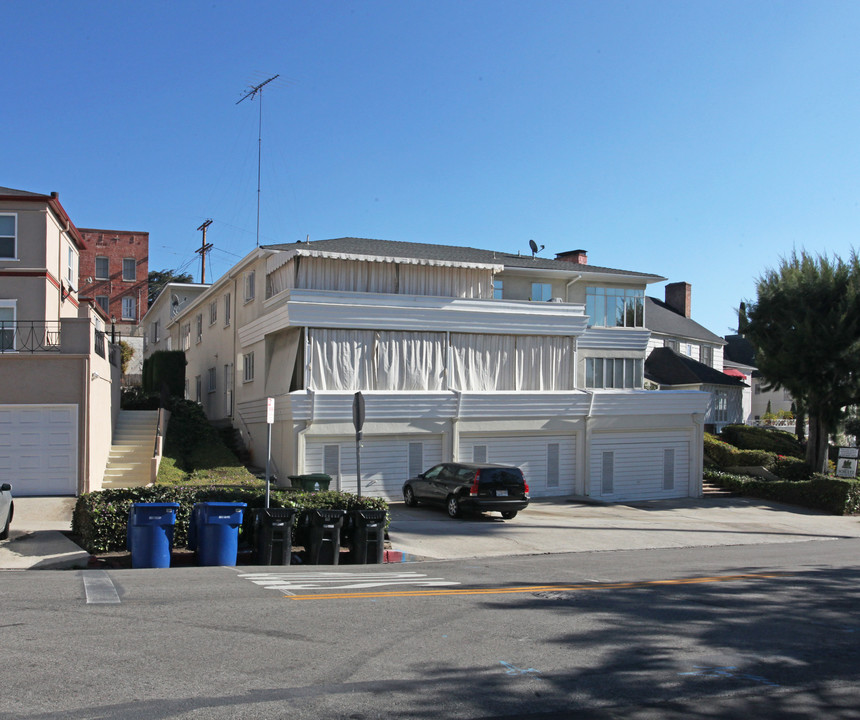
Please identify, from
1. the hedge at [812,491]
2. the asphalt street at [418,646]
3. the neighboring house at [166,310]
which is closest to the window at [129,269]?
the neighboring house at [166,310]

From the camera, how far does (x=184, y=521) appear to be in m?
14.2

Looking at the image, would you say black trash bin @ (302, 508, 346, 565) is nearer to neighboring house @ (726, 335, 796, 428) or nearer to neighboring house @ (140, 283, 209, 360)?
neighboring house @ (140, 283, 209, 360)

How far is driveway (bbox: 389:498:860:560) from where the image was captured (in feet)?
56.9

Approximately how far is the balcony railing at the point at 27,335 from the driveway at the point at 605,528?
10413mm

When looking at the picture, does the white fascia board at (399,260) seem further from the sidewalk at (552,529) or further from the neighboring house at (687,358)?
the neighboring house at (687,358)

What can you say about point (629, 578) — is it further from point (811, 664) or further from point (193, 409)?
point (193, 409)

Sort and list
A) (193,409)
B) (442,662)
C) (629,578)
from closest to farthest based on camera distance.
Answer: (442,662) → (629,578) → (193,409)

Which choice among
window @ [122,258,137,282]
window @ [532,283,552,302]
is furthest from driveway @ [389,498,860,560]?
window @ [122,258,137,282]

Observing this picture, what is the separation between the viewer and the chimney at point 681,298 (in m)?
Answer: 50.1

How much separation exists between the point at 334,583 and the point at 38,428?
39.5ft

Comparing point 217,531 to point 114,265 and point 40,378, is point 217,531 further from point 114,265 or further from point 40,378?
point 114,265

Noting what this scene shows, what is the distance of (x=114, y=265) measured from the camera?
5481cm

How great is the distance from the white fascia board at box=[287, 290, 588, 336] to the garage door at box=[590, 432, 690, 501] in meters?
4.21

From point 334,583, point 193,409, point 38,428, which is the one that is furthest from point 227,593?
point 193,409
